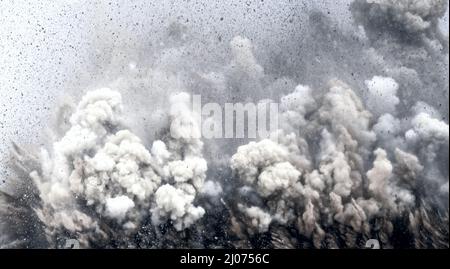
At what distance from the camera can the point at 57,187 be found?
2301 inches

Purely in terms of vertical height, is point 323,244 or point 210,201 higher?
point 210,201

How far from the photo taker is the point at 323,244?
57281 millimetres

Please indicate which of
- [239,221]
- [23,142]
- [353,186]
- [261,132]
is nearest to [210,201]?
[239,221]

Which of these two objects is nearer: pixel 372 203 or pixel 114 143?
pixel 372 203

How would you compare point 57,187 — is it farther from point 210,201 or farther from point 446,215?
point 446,215

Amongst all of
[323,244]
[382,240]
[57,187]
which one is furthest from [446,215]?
[57,187]

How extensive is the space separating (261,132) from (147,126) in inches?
482

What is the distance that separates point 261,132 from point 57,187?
22.5 meters
